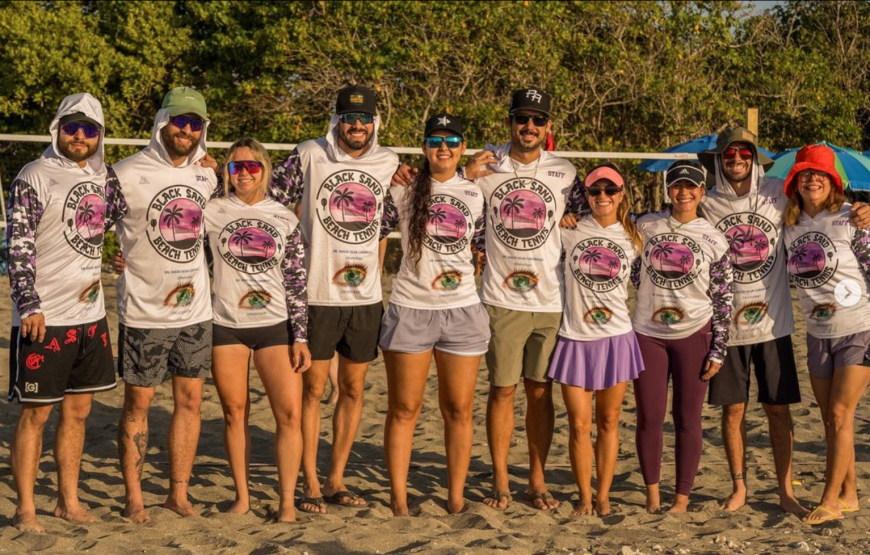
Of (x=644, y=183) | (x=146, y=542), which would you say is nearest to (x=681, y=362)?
(x=146, y=542)

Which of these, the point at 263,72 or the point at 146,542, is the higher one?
the point at 263,72

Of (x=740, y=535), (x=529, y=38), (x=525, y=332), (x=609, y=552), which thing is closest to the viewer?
(x=609, y=552)

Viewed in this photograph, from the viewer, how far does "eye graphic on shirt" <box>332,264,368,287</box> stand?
505 cm

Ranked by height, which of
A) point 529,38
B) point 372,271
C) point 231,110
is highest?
point 529,38

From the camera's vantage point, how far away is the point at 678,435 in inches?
207

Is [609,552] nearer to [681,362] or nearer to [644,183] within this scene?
[681,362]

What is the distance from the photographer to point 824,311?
5.08 m

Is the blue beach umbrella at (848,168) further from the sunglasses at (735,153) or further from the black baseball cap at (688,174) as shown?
the black baseball cap at (688,174)

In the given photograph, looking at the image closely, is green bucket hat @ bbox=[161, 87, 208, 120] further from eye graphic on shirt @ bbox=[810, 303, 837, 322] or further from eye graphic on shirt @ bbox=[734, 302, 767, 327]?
eye graphic on shirt @ bbox=[810, 303, 837, 322]

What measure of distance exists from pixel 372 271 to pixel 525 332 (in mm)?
792

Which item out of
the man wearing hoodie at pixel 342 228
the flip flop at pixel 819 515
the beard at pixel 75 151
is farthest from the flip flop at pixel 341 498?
the flip flop at pixel 819 515

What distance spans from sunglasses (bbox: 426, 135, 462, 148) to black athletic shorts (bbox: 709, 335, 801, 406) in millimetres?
1695

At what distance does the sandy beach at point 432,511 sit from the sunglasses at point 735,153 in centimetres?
173

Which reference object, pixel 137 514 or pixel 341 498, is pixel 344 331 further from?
pixel 137 514
